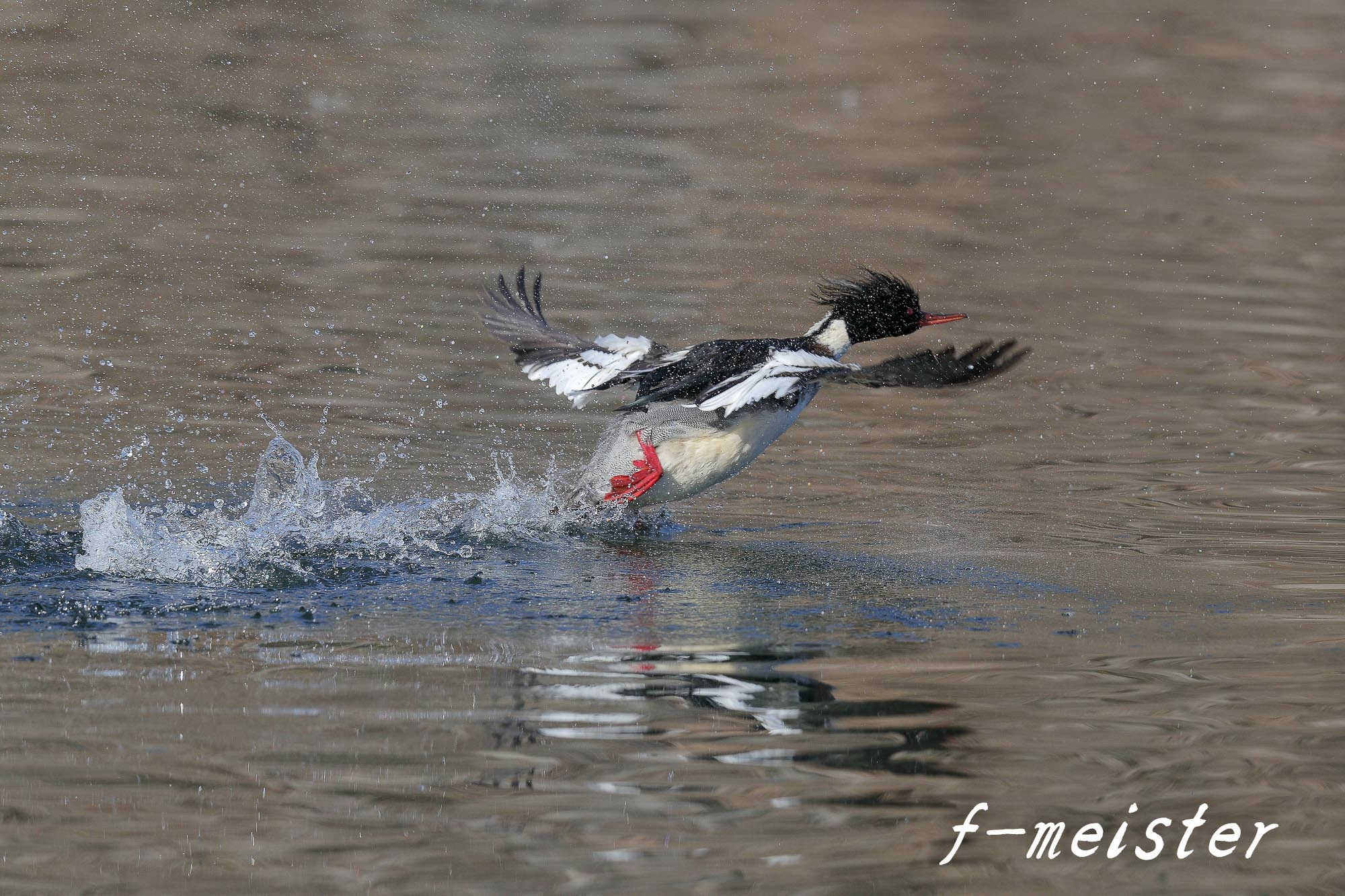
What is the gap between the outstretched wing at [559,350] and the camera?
810 cm

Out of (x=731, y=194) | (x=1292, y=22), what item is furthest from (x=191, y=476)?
(x=1292, y=22)

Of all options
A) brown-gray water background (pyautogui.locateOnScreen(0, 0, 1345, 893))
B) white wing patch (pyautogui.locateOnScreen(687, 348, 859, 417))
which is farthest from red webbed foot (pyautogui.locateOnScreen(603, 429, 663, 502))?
white wing patch (pyautogui.locateOnScreen(687, 348, 859, 417))

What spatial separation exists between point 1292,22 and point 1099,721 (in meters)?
19.0

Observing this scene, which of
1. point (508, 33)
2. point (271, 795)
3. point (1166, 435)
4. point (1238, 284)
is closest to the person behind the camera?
point (271, 795)

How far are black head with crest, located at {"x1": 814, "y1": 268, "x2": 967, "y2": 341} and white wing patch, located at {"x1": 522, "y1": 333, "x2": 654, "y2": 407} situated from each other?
3.29 ft

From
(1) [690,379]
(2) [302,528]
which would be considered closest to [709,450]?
(1) [690,379]

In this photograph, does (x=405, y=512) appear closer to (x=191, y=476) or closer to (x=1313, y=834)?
(x=191, y=476)

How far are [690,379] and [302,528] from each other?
1829 mm

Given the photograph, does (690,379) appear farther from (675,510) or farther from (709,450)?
(675,510)

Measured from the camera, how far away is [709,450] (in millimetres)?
8039

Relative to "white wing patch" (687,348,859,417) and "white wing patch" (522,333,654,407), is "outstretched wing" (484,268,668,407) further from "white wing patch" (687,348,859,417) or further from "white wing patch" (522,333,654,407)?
"white wing patch" (687,348,859,417)

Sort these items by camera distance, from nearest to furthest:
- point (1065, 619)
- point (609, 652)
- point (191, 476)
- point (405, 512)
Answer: point (609, 652) < point (1065, 619) < point (405, 512) < point (191, 476)

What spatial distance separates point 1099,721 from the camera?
17.8 ft

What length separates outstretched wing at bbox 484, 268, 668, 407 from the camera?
8102 mm
